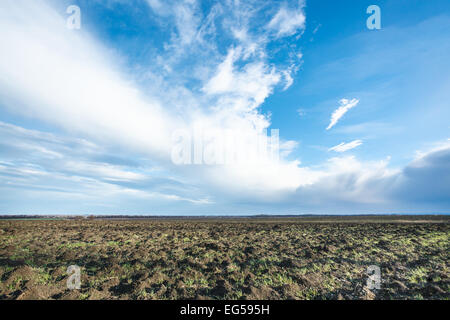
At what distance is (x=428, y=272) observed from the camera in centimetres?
975

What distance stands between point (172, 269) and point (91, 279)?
3313mm

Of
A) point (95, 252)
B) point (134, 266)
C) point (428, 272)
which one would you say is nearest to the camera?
point (428, 272)

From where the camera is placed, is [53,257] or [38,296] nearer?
[38,296]

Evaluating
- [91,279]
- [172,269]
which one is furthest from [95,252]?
[172,269]
